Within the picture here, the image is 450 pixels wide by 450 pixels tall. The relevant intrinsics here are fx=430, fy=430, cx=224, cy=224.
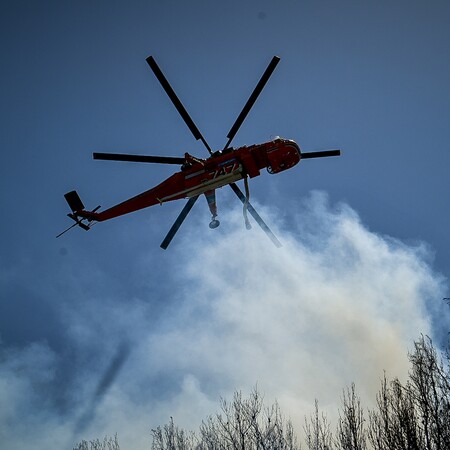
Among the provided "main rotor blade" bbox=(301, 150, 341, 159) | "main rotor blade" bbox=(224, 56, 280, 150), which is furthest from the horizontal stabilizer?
"main rotor blade" bbox=(301, 150, 341, 159)

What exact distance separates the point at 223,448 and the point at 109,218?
610 inches

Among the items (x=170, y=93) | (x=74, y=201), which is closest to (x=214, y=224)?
(x=170, y=93)

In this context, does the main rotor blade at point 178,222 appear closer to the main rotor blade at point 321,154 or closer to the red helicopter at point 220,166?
the red helicopter at point 220,166

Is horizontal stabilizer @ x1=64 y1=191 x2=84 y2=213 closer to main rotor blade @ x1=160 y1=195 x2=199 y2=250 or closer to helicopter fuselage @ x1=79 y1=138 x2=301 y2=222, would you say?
main rotor blade @ x1=160 y1=195 x2=199 y2=250

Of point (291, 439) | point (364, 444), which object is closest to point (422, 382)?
point (364, 444)

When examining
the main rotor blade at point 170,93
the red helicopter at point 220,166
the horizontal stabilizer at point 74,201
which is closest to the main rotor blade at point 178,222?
the red helicopter at point 220,166

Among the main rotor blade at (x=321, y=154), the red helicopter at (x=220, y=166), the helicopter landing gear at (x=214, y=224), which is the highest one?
the main rotor blade at (x=321, y=154)

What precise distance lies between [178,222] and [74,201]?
400cm

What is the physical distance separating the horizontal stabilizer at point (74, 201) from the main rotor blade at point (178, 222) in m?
3.26

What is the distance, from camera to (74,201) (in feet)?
44.9

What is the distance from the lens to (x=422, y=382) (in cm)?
1669

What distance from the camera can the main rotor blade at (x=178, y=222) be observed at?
1184 cm

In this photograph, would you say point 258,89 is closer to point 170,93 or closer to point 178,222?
point 170,93

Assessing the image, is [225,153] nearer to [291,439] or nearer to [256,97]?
[256,97]
